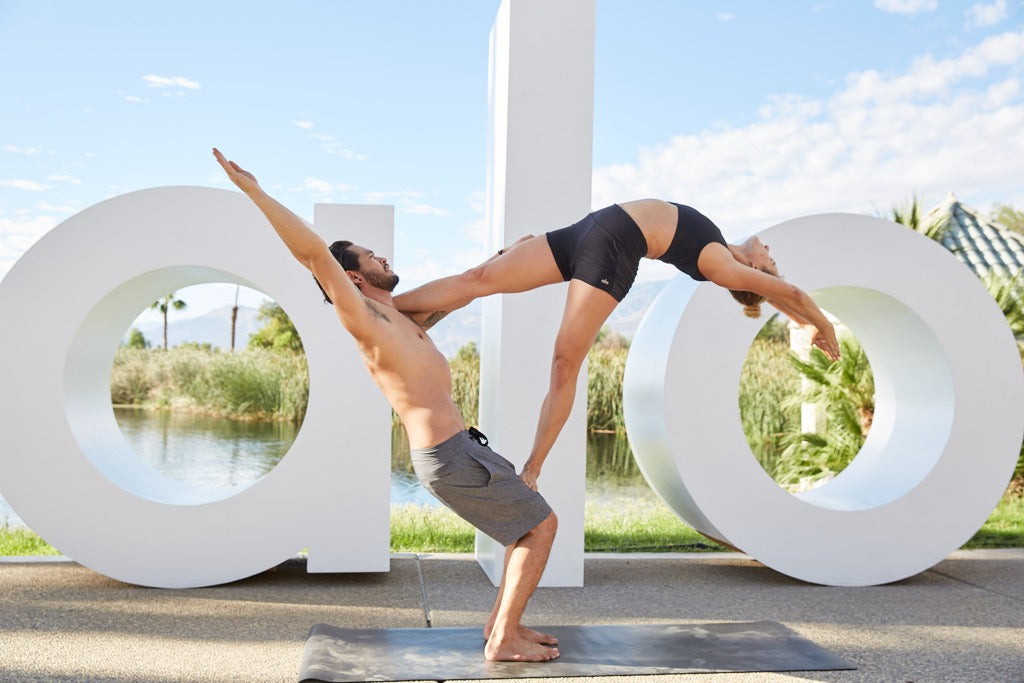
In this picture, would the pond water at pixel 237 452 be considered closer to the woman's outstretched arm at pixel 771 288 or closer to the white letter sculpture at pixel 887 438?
the white letter sculpture at pixel 887 438

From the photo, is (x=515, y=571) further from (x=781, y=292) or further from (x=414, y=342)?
(x=781, y=292)

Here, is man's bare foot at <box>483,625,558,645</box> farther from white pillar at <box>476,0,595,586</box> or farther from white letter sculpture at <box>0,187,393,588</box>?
white letter sculpture at <box>0,187,393,588</box>

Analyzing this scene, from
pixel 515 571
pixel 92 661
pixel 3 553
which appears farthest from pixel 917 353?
pixel 3 553

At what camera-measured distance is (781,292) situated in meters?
3.92

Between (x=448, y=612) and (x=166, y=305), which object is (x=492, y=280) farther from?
(x=166, y=305)

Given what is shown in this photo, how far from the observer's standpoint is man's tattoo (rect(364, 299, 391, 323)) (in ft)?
12.5

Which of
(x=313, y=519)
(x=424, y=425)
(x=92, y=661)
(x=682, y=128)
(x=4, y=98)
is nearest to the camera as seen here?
(x=424, y=425)

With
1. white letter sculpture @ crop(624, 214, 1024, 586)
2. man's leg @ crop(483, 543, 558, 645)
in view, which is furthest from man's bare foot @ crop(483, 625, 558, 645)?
white letter sculpture @ crop(624, 214, 1024, 586)

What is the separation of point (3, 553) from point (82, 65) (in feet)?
53.5

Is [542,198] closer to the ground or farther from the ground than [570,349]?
farther from the ground

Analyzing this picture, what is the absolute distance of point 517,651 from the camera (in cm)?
388

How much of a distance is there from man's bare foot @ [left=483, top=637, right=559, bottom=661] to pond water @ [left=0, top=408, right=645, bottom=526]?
9497 millimetres

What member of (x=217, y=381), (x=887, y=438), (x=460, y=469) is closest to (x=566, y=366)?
(x=460, y=469)

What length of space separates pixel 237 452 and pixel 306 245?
13.4 m
